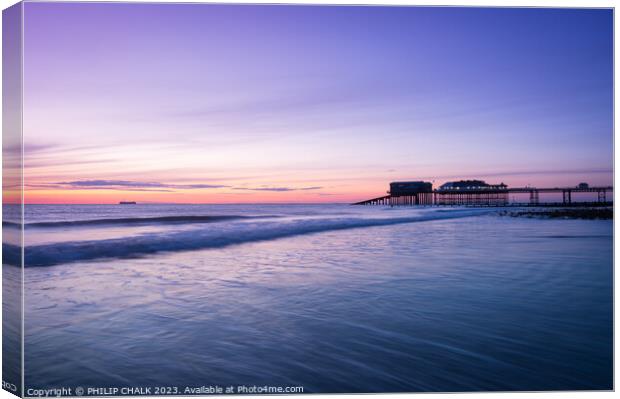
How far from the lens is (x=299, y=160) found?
6695 mm

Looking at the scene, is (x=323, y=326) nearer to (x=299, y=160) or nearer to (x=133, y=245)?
(x=299, y=160)

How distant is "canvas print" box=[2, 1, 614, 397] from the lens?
2.75 m

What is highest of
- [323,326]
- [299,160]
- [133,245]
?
[299,160]

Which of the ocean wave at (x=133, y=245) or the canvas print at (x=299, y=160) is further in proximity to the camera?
the ocean wave at (x=133, y=245)

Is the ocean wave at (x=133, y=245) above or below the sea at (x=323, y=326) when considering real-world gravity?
above

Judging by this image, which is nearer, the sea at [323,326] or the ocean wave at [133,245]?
the sea at [323,326]

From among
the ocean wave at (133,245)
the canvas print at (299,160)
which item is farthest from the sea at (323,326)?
the ocean wave at (133,245)

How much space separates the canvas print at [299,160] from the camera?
9.01 ft

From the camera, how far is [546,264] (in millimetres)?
5578

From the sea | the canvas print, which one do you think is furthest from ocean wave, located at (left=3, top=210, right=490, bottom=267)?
the sea

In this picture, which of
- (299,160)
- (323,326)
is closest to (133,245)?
(299,160)

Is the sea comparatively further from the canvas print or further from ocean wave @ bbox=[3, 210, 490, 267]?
ocean wave @ bbox=[3, 210, 490, 267]

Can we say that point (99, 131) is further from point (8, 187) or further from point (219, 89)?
point (8, 187)

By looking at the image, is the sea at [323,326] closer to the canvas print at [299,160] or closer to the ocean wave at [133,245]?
the canvas print at [299,160]
